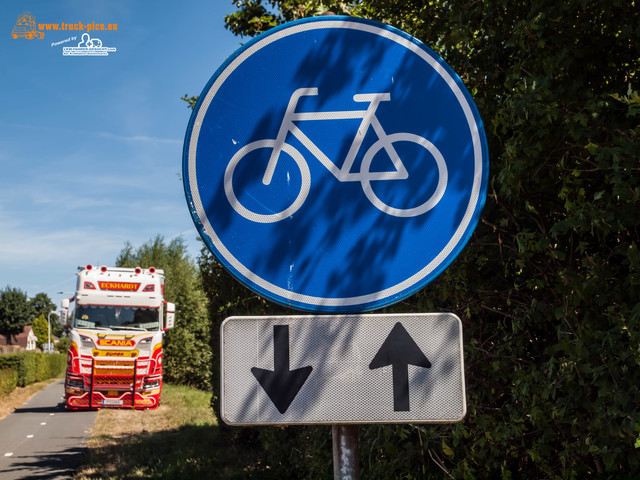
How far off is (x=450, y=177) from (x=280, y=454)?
7252 millimetres

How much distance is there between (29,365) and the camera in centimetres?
3331

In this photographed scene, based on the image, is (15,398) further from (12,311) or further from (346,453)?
(12,311)

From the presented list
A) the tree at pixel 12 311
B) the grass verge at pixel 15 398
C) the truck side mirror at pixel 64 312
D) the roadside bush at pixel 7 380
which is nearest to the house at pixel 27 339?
the tree at pixel 12 311

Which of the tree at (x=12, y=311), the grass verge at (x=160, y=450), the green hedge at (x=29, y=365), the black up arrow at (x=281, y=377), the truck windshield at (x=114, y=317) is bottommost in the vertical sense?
the grass verge at (x=160, y=450)

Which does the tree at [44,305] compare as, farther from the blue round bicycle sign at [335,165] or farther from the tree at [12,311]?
the blue round bicycle sign at [335,165]

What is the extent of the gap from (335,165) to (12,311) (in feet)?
309

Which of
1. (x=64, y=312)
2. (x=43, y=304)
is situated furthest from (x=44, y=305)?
(x=64, y=312)

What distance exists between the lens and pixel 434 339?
1435 millimetres

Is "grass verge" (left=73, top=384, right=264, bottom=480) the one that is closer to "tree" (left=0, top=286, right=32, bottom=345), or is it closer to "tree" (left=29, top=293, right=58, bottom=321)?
"tree" (left=0, top=286, right=32, bottom=345)

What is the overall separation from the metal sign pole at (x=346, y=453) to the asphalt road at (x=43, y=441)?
9.77 metres

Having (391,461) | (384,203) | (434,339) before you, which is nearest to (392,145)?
(384,203)

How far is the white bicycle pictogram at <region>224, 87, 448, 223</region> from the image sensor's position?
149cm

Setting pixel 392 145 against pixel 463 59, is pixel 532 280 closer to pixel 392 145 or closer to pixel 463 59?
pixel 463 59

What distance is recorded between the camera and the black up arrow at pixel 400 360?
4.65ft
